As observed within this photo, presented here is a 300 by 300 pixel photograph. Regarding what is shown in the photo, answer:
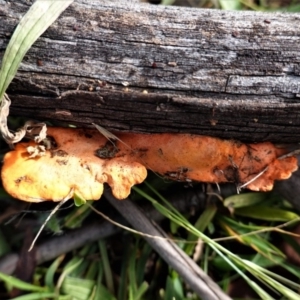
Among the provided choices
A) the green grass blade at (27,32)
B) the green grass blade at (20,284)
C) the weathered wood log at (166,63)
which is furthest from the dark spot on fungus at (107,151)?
the green grass blade at (20,284)

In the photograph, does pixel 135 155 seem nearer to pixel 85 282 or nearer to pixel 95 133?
pixel 95 133

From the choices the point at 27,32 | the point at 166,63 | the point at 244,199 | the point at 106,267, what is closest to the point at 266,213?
the point at 244,199

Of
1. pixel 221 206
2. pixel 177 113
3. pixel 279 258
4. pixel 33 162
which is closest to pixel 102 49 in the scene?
pixel 177 113

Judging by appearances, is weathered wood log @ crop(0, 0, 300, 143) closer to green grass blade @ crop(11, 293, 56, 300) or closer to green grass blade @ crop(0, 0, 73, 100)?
green grass blade @ crop(0, 0, 73, 100)

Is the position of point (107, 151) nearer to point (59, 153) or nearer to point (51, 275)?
point (59, 153)

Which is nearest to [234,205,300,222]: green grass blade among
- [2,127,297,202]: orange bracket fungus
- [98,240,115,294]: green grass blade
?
[2,127,297,202]: orange bracket fungus
